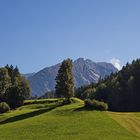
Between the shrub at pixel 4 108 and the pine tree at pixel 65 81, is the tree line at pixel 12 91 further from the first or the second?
the pine tree at pixel 65 81

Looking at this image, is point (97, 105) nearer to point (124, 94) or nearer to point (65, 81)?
point (65, 81)

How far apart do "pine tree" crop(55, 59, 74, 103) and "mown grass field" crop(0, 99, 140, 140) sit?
841 inches

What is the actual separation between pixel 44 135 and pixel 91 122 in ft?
40.2

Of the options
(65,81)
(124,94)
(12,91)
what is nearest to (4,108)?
(12,91)

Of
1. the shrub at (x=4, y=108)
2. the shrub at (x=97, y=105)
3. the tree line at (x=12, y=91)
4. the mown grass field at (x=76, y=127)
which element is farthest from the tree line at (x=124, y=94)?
the mown grass field at (x=76, y=127)

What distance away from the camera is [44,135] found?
73.6m

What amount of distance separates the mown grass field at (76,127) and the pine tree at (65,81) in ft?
70.0

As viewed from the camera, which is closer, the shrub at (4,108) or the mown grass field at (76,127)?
the mown grass field at (76,127)

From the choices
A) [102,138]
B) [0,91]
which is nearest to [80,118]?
[102,138]

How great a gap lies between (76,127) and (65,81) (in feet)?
138

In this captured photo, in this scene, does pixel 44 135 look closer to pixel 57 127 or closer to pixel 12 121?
pixel 57 127

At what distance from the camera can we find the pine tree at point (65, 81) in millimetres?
119312

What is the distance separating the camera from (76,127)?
78.5 meters

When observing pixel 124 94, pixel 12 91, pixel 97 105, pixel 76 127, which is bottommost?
pixel 76 127
